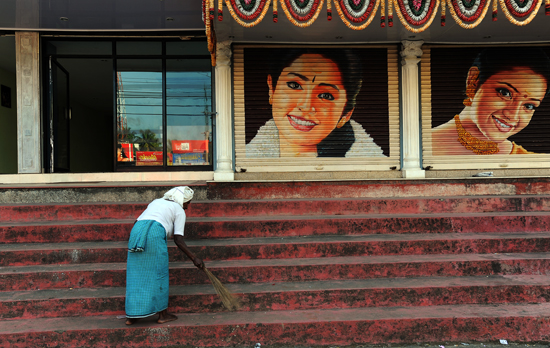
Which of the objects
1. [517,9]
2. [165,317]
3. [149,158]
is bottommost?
[165,317]

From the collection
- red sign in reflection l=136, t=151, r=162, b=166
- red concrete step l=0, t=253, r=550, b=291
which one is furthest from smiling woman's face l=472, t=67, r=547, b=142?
red sign in reflection l=136, t=151, r=162, b=166

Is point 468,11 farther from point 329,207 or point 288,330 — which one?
point 288,330

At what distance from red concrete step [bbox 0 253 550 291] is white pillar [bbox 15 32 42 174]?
12.4ft

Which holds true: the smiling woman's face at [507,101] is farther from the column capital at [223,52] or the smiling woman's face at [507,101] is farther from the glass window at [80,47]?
the glass window at [80,47]

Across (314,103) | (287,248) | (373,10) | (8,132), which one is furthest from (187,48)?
Result: (8,132)

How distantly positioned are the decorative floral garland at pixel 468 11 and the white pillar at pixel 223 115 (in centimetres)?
404

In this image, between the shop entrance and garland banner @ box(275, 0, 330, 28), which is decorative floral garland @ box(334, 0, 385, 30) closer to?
garland banner @ box(275, 0, 330, 28)

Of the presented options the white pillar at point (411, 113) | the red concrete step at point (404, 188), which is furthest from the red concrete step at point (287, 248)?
the white pillar at point (411, 113)

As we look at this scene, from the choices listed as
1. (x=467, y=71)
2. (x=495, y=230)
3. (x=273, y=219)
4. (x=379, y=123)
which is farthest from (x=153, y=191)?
(x=467, y=71)

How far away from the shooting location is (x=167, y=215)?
3.93 m

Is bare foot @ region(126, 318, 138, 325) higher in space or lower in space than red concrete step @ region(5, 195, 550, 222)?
lower

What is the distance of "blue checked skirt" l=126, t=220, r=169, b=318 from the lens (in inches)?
148

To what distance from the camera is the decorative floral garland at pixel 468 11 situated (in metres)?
6.13

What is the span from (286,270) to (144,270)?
171 cm
